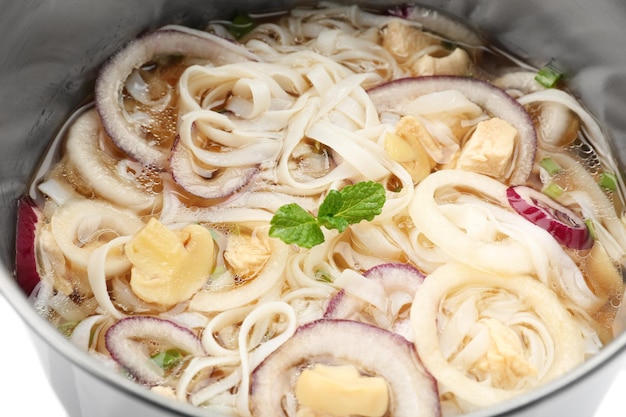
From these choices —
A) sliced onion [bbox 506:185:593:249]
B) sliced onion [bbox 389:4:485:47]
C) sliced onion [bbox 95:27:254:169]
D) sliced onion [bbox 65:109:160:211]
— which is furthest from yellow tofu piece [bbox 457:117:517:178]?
sliced onion [bbox 65:109:160:211]

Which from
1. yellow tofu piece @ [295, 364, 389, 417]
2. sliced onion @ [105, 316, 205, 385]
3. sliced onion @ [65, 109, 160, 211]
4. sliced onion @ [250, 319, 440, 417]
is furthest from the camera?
sliced onion @ [65, 109, 160, 211]

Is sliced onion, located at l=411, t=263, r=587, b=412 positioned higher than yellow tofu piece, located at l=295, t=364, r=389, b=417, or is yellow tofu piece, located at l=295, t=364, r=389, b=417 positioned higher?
sliced onion, located at l=411, t=263, r=587, b=412

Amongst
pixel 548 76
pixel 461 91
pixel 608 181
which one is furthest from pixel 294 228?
pixel 548 76

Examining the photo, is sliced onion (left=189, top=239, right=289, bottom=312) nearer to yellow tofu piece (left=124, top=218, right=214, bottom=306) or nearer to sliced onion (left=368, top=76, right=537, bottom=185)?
yellow tofu piece (left=124, top=218, right=214, bottom=306)

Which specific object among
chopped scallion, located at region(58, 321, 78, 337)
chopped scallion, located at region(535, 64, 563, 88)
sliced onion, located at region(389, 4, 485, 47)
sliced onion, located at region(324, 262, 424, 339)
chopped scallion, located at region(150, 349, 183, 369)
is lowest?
chopped scallion, located at region(58, 321, 78, 337)

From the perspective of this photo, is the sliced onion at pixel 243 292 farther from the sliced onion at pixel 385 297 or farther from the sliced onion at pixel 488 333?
the sliced onion at pixel 488 333

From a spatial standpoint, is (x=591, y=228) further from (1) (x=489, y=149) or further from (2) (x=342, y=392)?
(2) (x=342, y=392)
